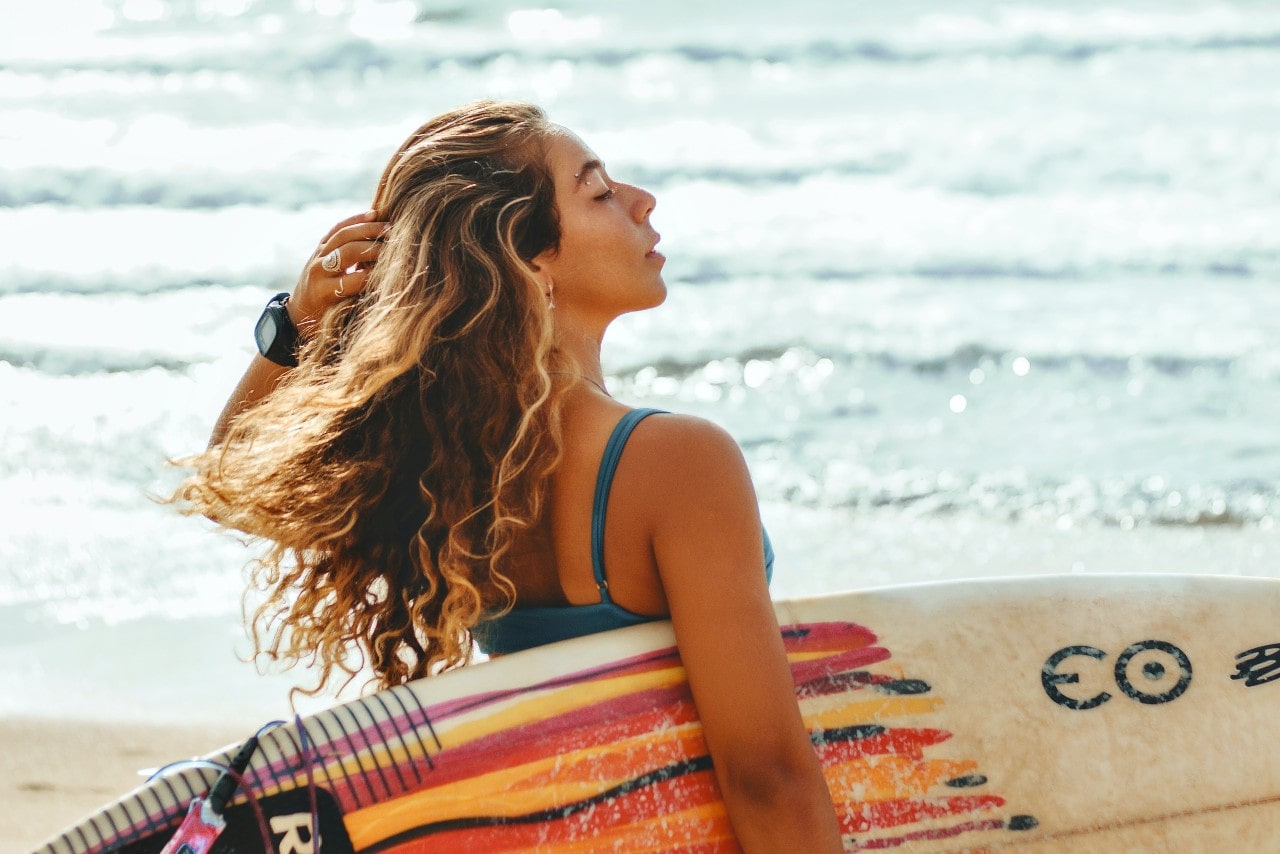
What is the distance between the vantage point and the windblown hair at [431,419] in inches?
76.3

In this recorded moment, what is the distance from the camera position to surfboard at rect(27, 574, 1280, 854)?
2.01m

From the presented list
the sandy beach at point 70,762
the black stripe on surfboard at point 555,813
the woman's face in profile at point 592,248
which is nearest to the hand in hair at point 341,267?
the woman's face in profile at point 592,248

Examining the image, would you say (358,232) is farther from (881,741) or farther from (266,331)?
(881,741)

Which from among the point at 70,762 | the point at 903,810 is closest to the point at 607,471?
the point at 903,810

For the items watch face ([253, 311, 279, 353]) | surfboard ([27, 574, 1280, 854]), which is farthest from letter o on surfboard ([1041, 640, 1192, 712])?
watch face ([253, 311, 279, 353])

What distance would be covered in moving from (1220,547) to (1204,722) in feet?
9.45

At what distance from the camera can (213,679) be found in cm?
395

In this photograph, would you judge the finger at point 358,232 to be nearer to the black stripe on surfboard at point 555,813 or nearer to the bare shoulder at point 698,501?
the bare shoulder at point 698,501

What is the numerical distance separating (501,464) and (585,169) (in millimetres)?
511

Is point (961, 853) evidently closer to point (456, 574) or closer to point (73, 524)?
point (456, 574)

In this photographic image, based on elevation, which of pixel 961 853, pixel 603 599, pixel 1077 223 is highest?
pixel 1077 223

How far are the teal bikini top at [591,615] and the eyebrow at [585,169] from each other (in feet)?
1.43

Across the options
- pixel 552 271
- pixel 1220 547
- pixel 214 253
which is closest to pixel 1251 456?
pixel 1220 547

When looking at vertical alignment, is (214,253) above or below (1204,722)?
above
